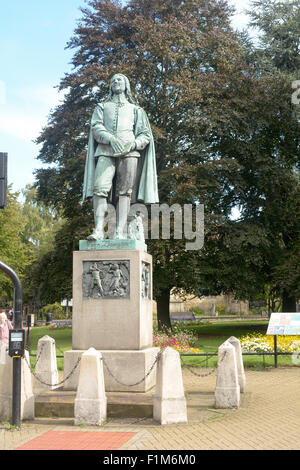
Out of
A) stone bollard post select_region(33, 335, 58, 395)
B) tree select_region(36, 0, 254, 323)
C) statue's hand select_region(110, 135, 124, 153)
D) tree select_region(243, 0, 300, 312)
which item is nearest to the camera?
statue's hand select_region(110, 135, 124, 153)

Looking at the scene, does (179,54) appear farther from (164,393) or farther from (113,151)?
(164,393)

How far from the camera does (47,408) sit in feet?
A: 31.4

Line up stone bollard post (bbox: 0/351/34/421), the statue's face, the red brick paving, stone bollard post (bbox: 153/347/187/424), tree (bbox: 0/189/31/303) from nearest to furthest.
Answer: the red brick paving
stone bollard post (bbox: 153/347/187/424)
stone bollard post (bbox: 0/351/34/421)
the statue's face
tree (bbox: 0/189/31/303)

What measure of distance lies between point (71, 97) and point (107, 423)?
22341 millimetres

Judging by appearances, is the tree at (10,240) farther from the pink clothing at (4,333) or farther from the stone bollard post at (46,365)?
the stone bollard post at (46,365)

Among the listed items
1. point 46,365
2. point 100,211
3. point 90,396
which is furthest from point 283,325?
point 90,396

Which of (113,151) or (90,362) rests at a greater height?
(113,151)

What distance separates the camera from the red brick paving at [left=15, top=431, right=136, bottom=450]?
294 inches

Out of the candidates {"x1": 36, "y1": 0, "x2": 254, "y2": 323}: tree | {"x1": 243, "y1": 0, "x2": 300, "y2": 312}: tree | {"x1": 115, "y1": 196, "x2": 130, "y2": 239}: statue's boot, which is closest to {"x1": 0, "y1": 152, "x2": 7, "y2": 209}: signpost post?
{"x1": 115, "y1": 196, "x2": 130, "y2": 239}: statue's boot

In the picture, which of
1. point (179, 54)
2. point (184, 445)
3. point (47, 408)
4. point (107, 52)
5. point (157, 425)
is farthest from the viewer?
point (107, 52)

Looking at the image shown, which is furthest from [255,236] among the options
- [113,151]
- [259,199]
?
[113,151]

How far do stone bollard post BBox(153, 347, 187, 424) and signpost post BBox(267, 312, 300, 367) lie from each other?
29.0ft

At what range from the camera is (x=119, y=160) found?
11.2 m

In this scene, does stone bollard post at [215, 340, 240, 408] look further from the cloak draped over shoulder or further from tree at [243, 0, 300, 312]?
tree at [243, 0, 300, 312]
